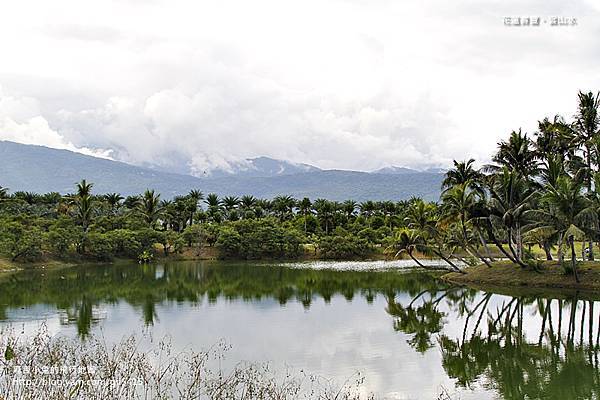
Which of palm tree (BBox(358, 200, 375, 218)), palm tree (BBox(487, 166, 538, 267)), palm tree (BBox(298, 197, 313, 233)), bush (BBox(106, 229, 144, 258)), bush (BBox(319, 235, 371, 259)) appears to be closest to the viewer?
palm tree (BBox(487, 166, 538, 267))

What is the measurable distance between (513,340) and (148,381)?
48.4ft

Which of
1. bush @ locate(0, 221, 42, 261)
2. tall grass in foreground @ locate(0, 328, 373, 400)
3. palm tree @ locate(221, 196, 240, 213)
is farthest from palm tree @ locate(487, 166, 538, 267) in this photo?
palm tree @ locate(221, 196, 240, 213)

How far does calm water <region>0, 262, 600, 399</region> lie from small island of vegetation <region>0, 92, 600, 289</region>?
441 cm

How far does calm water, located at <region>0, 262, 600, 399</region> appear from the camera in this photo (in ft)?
58.2

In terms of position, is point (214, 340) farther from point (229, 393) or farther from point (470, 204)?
point (470, 204)

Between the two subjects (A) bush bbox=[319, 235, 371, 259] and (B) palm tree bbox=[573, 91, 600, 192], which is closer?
(B) palm tree bbox=[573, 91, 600, 192]

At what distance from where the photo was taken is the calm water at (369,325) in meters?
17.7

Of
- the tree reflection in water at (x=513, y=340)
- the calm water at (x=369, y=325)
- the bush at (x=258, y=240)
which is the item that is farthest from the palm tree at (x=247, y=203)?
the tree reflection in water at (x=513, y=340)

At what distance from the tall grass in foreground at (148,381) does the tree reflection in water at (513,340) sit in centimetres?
440

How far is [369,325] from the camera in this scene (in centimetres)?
2692

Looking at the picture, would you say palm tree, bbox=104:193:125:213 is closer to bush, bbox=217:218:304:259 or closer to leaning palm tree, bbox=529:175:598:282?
bush, bbox=217:218:304:259

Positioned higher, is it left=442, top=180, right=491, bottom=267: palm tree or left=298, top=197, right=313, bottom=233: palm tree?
left=298, top=197, right=313, bottom=233: palm tree

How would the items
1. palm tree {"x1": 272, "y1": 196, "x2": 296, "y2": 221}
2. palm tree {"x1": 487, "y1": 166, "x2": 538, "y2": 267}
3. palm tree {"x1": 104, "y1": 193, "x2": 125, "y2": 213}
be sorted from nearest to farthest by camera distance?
palm tree {"x1": 487, "y1": 166, "x2": 538, "y2": 267} < palm tree {"x1": 104, "y1": 193, "x2": 125, "y2": 213} < palm tree {"x1": 272, "y1": 196, "x2": 296, "y2": 221}

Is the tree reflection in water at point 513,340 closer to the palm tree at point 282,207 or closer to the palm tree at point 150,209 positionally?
the palm tree at point 150,209
